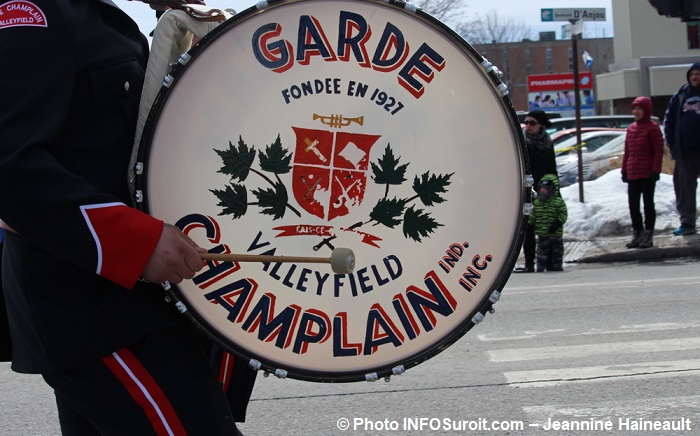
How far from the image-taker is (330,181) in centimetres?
212

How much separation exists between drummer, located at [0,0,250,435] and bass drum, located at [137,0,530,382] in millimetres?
127

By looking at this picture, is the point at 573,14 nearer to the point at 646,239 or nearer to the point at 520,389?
the point at 646,239

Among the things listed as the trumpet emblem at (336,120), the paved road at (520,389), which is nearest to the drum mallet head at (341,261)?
the trumpet emblem at (336,120)

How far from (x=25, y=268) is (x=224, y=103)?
537mm

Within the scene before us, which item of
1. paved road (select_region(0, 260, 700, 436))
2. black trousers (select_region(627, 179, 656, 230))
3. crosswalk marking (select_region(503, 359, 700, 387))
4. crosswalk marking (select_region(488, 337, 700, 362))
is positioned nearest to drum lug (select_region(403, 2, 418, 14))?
paved road (select_region(0, 260, 700, 436))

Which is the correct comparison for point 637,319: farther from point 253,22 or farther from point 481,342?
point 253,22

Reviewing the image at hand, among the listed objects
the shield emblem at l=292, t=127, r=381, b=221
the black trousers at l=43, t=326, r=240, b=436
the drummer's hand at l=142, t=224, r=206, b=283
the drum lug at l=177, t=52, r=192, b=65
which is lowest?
the black trousers at l=43, t=326, r=240, b=436

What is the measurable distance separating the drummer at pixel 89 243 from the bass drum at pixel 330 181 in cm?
13

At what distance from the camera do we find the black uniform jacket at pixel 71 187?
1828mm

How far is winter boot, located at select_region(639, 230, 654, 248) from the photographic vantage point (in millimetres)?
10953

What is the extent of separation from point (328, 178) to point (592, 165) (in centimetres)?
1596

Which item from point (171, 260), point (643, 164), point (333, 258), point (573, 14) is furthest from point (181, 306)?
point (573, 14)

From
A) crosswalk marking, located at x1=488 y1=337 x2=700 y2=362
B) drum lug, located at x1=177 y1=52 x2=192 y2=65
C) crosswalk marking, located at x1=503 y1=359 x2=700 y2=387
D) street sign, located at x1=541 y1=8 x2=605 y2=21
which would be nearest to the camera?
drum lug, located at x1=177 y1=52 x2=192 y2=65

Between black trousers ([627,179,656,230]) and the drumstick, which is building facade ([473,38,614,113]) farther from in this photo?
the drumstick
